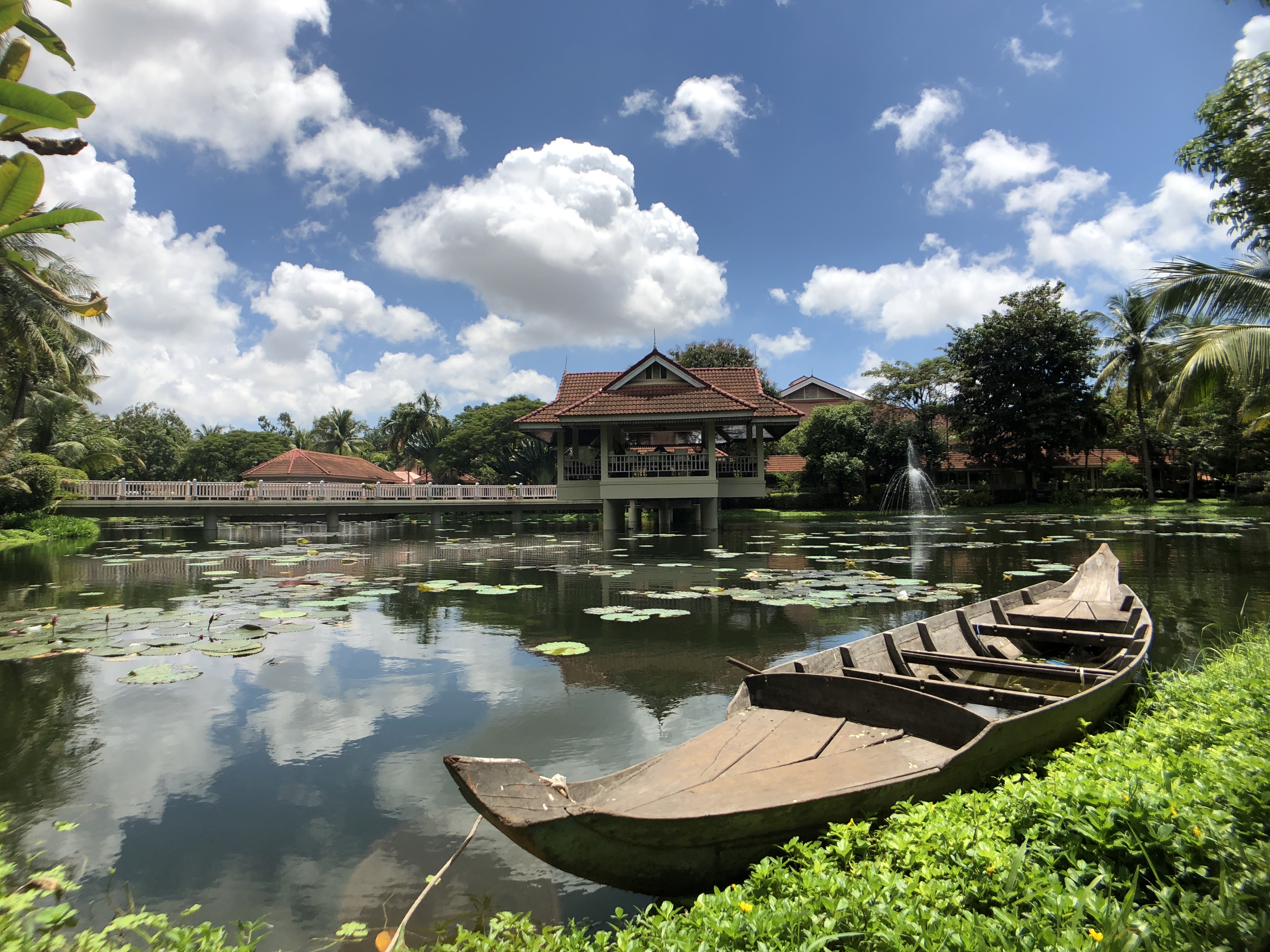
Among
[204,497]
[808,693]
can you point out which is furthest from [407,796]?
[204,497]

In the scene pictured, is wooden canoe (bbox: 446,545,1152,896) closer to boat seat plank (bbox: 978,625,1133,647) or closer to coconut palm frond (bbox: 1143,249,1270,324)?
boat seat plank (bbox: 978,625,1133,647)

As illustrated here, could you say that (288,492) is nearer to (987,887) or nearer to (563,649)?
(563,649)

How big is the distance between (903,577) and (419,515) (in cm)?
3699

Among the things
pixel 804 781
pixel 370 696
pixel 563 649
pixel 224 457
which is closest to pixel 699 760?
pixel 804 781

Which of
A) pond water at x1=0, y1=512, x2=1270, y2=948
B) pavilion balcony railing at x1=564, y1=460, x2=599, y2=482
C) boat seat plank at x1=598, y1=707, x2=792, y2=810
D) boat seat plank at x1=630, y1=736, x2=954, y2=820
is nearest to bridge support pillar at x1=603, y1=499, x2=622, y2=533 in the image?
pavilion balcony railing at x1=564, y1=460, x2=599, y2=482

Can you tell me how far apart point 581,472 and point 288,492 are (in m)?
10.8

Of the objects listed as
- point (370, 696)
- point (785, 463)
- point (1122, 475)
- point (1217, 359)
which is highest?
point (1217, 359)

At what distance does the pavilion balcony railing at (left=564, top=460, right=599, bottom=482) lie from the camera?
906 inches

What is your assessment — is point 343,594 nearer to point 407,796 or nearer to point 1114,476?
point 407,796

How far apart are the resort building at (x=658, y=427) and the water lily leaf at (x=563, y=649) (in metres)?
13.2

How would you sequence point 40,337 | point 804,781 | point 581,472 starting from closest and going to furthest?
1. point 804,781
2. point 40,337
3. point 581,472

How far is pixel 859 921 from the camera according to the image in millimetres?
1846

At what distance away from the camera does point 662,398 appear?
20219mm

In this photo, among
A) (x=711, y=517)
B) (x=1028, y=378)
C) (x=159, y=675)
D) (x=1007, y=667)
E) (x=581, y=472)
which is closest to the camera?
(x=1007, y=667)
